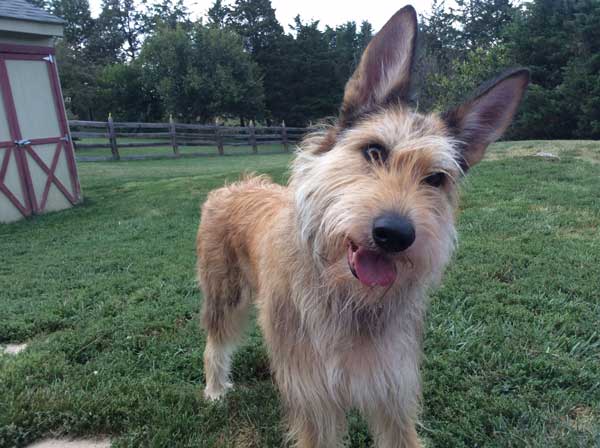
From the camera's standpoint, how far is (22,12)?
10648 millimetres

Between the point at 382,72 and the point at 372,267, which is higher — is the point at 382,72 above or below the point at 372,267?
above

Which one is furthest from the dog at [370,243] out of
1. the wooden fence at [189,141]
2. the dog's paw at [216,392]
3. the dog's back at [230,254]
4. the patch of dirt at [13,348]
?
the wooden fence at [189,141]

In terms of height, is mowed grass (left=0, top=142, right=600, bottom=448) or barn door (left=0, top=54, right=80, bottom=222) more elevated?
barn door (left=0, top=54, right=80, bottom=222)

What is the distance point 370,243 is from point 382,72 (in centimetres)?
123

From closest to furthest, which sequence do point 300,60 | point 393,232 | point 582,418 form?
point 393,232 < point 582,418 < point 300,60

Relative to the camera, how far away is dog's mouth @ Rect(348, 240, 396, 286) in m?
2.06

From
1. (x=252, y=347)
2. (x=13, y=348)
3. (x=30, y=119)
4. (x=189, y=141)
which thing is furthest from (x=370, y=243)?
(x=189, y=141)

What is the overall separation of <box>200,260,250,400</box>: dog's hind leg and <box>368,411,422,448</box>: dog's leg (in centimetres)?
140

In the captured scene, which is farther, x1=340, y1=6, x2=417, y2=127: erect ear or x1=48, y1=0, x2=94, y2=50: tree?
x1=48, y1=0, x2=94, y2=50: tree

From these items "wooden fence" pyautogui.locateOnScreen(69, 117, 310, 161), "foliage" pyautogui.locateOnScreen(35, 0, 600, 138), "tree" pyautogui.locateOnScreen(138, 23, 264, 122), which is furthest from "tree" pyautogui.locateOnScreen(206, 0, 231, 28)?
"wooden fence" pyautogui.locateOnScreen(69, 117, 310, 161)

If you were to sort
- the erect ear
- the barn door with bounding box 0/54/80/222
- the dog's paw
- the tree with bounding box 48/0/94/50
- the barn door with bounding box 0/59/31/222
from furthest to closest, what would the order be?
the tree with bounding box 48/0/94/50, the barn door with bounding box 0/54/80/222, the barn door with bounding box 0/59/31/222, the dog's paw, the erect ear

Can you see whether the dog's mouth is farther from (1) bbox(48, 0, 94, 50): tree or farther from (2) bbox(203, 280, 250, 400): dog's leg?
(1) bbox(48, 0, 94, 50): tree

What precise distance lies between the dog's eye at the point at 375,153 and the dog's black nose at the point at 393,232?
50 cm

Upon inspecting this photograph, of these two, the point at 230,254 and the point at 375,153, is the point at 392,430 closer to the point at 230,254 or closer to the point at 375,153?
the point at 375,153
